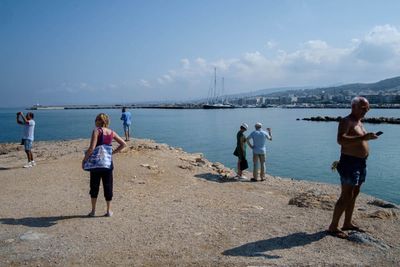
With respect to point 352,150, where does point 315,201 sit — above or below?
below

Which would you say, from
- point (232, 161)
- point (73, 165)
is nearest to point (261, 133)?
point (73, 165)

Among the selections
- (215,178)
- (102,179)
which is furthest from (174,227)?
(215,178)

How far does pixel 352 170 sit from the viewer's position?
603 centimetres

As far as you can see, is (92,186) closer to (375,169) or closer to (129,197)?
(129,197)

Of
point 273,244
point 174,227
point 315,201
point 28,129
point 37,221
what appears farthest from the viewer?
point 28,129

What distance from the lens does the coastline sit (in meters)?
5.48

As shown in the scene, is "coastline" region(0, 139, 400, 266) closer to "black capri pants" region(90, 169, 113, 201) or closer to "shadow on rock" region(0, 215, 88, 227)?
"shadow on rock" region(0, 215, 88, 227)

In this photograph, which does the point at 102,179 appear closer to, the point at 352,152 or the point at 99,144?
the point at 99,144

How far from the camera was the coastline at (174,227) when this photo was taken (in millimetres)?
5484

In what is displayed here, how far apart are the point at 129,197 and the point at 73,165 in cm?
459

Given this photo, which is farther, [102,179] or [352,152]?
[102,179]

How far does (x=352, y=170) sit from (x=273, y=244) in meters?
1.69

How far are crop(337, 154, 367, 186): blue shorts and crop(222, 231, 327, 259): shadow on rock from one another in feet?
→ 3.43

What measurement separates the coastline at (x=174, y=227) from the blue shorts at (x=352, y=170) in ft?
3.20
